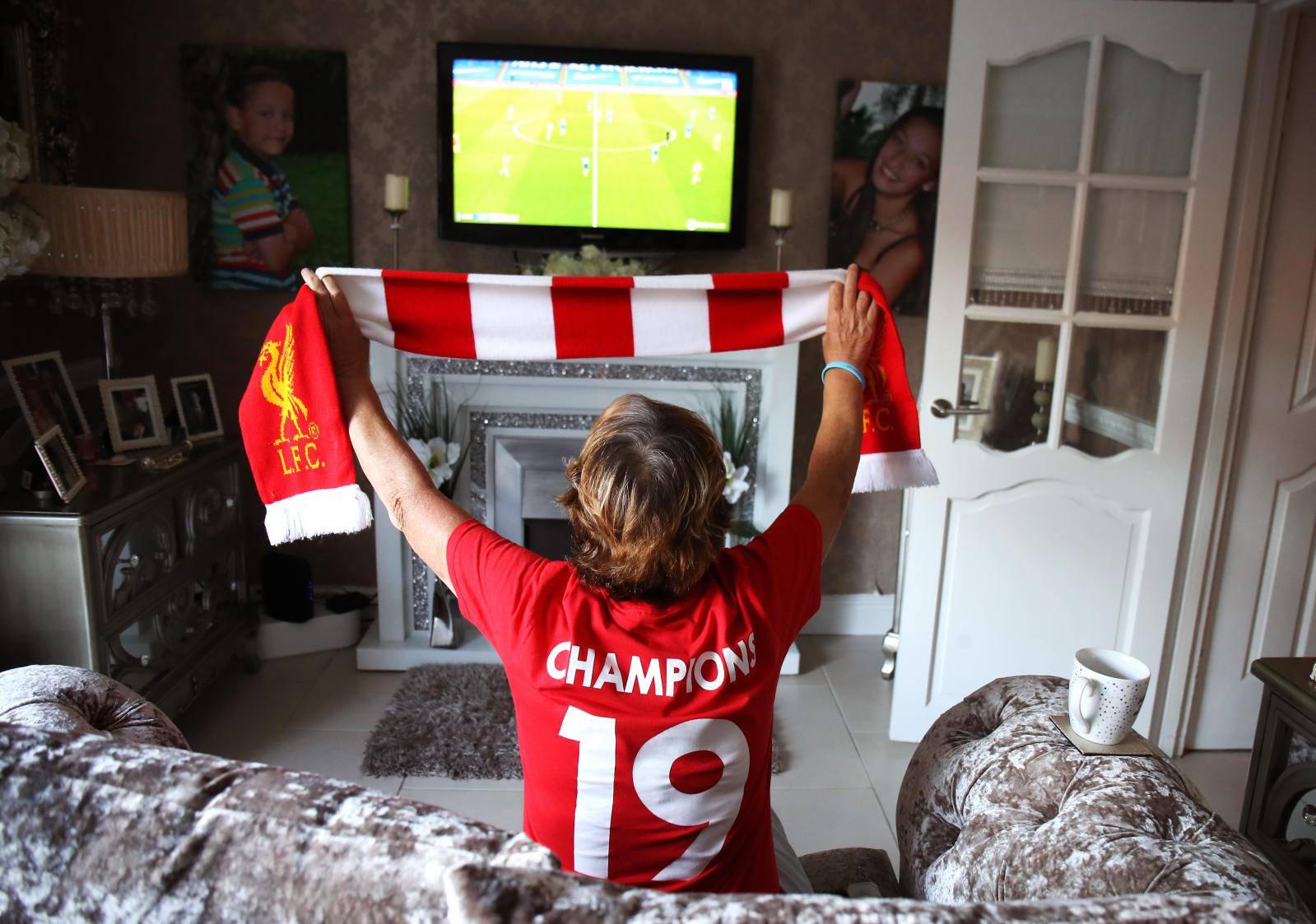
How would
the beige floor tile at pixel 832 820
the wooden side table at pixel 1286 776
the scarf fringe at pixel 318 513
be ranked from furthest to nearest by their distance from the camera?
1. the beige floor tile at pixel 832 820
2. the wooden side table at pixel 1286 776
3. the scarf fringe at pixel 318 513

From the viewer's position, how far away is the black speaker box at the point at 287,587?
3.51 m

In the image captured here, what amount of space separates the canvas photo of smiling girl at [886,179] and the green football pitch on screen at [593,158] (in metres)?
0.43

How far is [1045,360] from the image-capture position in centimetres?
283

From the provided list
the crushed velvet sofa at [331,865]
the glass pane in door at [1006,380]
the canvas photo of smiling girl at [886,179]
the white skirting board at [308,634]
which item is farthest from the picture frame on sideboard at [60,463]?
the canvas photo of smiling girl at [886,179]

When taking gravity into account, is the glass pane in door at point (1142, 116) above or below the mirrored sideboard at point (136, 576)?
above

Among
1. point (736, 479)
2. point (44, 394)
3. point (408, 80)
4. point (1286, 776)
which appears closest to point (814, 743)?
point (736, 479)

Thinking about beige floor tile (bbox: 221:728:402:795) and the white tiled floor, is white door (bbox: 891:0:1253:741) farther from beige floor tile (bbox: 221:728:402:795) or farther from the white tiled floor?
beige floor tile (bbox: 221:728:402:795)

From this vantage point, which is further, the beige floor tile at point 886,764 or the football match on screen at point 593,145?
the football match on screen at point 593,145

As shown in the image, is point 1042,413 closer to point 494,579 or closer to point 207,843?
point 494,579

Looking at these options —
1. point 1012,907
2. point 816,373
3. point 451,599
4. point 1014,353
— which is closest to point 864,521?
point 816,373

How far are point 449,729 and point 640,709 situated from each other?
6.55 ft

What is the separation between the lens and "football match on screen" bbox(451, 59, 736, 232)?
339 cm

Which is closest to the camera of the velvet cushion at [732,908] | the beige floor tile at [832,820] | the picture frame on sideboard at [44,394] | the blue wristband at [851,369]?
the velvet cushion at [732,908]

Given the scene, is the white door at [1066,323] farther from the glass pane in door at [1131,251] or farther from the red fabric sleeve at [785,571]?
the red fabric sleeve at [785,571]
